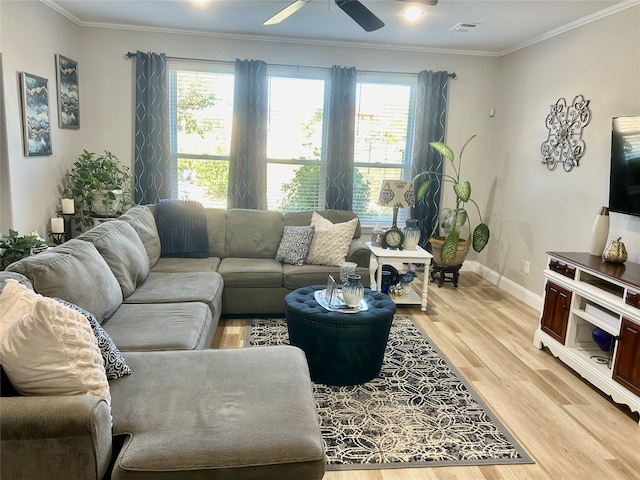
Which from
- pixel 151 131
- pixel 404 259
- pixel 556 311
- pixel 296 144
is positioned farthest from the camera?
pixel 296 144

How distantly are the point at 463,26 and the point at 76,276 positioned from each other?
3.91m

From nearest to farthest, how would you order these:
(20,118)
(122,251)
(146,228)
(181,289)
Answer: (122,251)
(181,289)
(20,118)
(146,228)

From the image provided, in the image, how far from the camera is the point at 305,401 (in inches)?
71.2

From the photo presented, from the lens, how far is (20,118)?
12.0 ft

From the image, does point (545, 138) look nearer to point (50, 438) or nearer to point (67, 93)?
point (50, 438)

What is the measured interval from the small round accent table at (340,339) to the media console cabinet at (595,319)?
136cm

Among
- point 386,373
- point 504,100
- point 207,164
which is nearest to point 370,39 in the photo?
point 504,100

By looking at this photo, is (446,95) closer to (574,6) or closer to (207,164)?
(574,6)

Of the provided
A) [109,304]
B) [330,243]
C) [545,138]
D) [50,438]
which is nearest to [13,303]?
[50,438]

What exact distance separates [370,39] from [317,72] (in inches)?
26.8

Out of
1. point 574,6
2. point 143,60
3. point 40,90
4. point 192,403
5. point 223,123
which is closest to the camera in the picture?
point 192,403

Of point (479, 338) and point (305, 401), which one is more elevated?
point (305, 401)

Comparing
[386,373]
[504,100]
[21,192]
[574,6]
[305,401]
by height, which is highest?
[574,6]

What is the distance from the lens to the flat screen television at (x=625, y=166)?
3.14 meters
